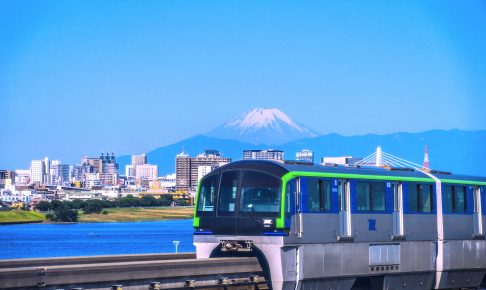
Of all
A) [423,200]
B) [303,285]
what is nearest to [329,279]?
[303,285]

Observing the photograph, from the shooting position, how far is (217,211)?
25688 mm

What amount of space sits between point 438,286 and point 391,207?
4.00m

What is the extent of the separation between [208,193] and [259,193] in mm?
1790

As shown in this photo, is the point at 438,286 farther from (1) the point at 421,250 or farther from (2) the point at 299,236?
(2) the point at 299,236

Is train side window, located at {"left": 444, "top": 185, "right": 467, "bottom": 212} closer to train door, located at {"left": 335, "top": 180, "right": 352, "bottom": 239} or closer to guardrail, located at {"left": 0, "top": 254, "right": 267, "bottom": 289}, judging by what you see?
train door, located at {"left": 335, "top": 180, "right": 352, "bottom": 239}

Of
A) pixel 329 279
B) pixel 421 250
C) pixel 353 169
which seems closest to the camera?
pixel 329 279

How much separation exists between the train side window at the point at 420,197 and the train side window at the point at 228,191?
6.44 metres

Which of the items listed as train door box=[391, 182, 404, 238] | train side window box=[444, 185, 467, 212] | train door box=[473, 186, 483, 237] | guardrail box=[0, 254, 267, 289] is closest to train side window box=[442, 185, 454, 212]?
train side window box=[444, 185, 467, 212]

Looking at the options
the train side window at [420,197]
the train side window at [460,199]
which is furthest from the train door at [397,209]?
the train side window at [460,199]

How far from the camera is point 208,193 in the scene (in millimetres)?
26172

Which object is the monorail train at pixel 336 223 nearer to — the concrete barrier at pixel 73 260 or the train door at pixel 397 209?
the train door at pixel 397 209

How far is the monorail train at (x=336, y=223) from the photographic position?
24.6m

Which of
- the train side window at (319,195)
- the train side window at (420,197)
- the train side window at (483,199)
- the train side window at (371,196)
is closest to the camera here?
the train side window at (319,195)

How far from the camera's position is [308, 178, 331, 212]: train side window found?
25.4 meters
